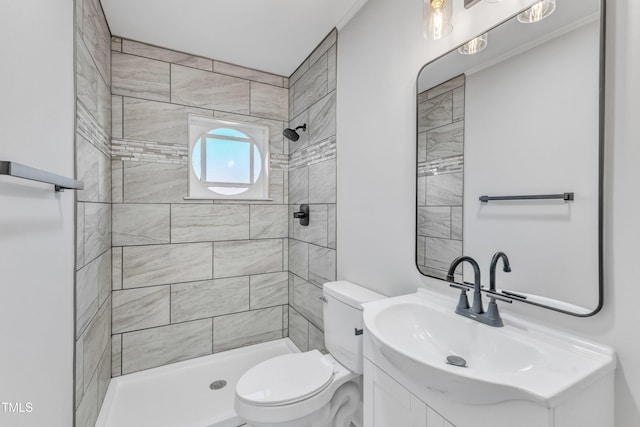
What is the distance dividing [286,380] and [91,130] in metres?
1.68

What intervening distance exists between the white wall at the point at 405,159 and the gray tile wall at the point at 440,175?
2.5 inches

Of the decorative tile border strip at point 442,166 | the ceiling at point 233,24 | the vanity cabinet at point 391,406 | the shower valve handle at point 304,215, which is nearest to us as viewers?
the vanity cabinet at point 391,406

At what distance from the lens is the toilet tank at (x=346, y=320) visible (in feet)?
4.80

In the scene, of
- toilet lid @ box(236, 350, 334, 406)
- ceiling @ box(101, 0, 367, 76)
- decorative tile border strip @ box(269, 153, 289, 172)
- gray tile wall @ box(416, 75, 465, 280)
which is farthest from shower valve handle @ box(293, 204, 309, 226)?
ceiling @ box(101, 0, 367, 76)

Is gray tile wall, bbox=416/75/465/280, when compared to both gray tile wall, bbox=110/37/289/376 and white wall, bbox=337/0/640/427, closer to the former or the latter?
white wall, bbox=337/0/640/427

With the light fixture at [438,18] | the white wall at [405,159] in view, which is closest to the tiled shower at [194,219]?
the white wall at [405,159]

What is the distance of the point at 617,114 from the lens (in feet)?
2.51

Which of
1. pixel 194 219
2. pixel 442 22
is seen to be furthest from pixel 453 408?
pixel 194 219

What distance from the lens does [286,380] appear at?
1443 mm

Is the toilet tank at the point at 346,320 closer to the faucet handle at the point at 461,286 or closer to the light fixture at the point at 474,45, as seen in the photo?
the faucet handle at the point at 461,286

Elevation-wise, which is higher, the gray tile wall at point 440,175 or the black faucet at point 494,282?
the gray tile wall at point 440,175
